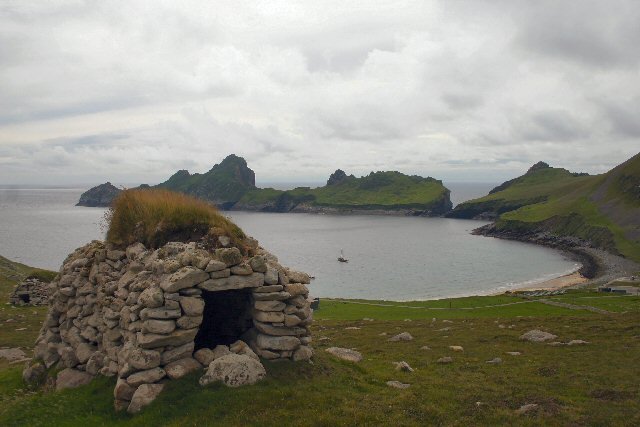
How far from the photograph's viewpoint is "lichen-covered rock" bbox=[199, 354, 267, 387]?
16.0 metres

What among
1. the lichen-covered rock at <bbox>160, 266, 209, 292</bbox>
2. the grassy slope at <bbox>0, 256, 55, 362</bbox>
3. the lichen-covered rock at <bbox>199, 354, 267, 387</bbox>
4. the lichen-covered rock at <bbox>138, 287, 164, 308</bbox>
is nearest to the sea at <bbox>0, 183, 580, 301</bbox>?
the grassy slope at <bbox>0, 256, 55, 362</bbox>

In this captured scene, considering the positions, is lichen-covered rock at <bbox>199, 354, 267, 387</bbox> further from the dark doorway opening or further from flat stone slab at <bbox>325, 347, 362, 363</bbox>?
flat stone slab at <bbox>325, 347, 362, 363</bbox>

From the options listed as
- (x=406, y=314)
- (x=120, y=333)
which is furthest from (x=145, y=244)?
(x=406, y=314)

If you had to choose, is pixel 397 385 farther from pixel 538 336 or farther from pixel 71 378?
pixel 538 336

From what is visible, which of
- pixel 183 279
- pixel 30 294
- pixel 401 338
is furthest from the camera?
pixel 30 294

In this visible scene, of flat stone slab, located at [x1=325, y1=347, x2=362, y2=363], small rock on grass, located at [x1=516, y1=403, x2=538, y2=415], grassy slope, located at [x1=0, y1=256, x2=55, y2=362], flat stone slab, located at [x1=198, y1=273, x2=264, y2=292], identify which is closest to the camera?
small rock on grass, located at [x1=516, y1=403, x2=538, y2=415]

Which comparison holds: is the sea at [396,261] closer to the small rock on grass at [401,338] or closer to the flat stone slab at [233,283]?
the small rock on grass at [401,338]

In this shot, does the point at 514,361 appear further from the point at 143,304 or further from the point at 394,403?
the point at 143,304

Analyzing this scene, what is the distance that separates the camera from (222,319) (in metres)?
21.5

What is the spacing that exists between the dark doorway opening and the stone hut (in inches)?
1.9

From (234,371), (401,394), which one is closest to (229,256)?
(234,371)

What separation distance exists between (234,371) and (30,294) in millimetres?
47683

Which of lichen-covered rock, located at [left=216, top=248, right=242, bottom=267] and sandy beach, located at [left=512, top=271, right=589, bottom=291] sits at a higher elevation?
lichen-covered rock, located at [left=216, top=248, right=242, bottom=267]

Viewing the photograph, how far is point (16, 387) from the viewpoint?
20656 mm
